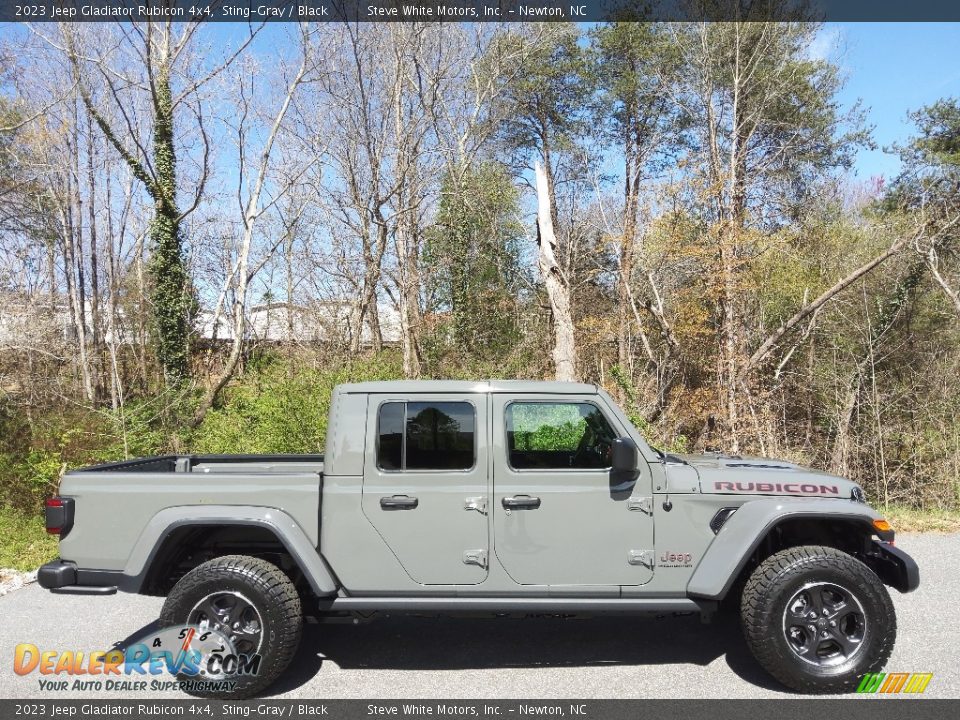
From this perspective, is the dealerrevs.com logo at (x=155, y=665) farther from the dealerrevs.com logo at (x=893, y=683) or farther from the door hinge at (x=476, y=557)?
the dealerrevs.com logo at (x=893, y=683)

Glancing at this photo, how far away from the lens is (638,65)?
2195cm

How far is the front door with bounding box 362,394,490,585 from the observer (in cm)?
366

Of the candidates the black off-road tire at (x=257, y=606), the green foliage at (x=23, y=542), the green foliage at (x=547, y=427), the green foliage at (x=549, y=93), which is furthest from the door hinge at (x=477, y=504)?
the green foliage at (x=549, y=93)

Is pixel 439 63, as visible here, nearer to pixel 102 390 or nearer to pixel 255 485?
pixel 102 390

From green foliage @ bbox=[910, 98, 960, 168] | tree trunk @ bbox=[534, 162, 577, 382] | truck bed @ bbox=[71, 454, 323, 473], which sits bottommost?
truck bed @ bbox=[71, 454, 323, 473]

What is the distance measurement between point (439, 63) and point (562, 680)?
62.0 ft

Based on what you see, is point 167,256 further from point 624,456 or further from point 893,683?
point 893,683

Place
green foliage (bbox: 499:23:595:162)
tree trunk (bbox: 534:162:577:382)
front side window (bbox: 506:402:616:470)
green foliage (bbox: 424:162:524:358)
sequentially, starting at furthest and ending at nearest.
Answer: green foliage (bbox: 499:23:595:162) < green foliage (bbox: 424:162:524:358) < tree trunk (bbox: 534:162:577:382) < front side window (bbox: 506:402:616:470)

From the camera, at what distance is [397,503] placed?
367 cm

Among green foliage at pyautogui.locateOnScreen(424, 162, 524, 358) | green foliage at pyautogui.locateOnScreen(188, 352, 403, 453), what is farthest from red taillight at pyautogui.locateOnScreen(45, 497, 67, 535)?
green foliage at pyautogui.locateOnScreen(424, 162, 524, 358)

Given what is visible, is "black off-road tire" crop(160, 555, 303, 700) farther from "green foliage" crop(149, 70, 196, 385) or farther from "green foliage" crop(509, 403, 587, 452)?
"green foliage" crop(149, 70, 196, 385)

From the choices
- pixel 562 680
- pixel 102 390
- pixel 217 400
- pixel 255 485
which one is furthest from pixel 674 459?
pixel 102 390

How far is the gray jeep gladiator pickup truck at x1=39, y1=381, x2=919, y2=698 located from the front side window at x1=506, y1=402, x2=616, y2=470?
10 cm

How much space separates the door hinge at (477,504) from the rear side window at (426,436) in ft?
0.64
